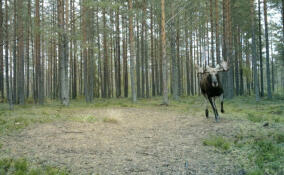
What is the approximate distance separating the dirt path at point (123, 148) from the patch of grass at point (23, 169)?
0.78 feet

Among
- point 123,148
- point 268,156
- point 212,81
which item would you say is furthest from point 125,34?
point 268,156

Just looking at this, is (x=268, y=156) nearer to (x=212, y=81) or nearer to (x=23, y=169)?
(x=212, y=81)

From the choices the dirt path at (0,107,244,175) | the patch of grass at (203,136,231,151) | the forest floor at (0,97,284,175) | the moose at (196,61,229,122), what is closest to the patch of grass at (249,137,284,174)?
the forest floor at (0,97,284,175)

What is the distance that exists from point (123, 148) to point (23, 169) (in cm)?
229

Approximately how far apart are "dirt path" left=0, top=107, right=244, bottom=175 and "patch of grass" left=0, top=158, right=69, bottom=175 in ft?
0.78

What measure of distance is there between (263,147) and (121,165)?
3.33m

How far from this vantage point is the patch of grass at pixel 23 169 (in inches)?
157

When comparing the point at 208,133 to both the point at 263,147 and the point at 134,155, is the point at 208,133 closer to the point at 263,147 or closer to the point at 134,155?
the point at 263,147

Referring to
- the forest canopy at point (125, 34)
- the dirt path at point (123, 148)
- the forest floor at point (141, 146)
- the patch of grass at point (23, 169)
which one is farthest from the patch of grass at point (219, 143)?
the forest canopy at point (125, 34)

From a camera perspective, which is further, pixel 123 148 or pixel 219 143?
pixel 219 143

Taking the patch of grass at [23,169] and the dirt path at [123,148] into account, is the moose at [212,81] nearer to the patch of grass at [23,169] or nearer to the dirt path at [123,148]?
the dirt path at [123,148]

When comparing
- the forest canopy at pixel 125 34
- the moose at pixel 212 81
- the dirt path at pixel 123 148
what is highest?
the forest canopy at pixel 125 34

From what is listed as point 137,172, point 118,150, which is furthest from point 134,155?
point 137,172

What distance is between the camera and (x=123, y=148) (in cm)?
562
